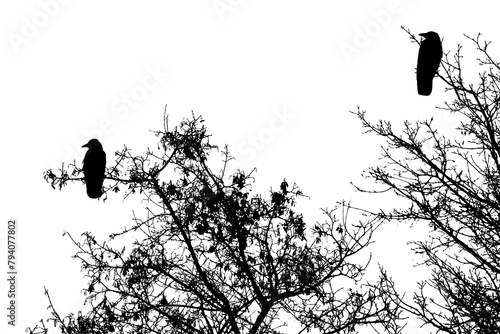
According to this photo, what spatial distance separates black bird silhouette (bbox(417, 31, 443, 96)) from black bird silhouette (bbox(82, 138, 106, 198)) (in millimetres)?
4116

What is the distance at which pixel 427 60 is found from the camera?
844cm

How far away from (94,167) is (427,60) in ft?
14.3

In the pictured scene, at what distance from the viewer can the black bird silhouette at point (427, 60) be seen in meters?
8.20

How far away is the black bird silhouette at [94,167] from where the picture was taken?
22.7 ft

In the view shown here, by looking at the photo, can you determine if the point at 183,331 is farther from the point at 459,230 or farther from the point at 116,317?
the point at 459,230

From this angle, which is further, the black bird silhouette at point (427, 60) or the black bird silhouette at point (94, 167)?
the black bird silhouette at point (427, 60)

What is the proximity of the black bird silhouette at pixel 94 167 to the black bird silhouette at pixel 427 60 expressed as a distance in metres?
4.12

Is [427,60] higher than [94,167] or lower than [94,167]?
lower

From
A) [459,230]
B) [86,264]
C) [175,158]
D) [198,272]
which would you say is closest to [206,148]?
[175,158]

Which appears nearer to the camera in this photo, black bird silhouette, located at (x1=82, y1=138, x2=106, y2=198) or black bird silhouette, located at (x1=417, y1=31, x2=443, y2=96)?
black bird silhouette, located at (x1=82, y1=138, x2=106, y2=198)

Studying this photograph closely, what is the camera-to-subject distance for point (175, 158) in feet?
22.8

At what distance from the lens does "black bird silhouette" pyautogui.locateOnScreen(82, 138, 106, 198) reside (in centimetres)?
692

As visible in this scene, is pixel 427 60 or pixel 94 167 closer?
pixel 94 167

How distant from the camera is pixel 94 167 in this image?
774 cm
